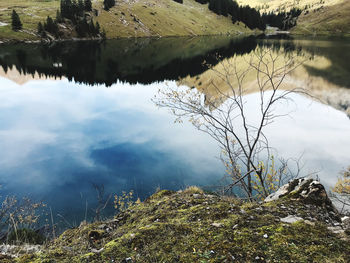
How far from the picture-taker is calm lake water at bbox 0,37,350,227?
2381 centimetres

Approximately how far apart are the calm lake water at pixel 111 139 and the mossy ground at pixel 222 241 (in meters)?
11.2

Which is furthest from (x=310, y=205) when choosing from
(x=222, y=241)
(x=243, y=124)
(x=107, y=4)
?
(x=107, y=4)

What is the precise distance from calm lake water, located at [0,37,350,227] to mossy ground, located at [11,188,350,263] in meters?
11.2

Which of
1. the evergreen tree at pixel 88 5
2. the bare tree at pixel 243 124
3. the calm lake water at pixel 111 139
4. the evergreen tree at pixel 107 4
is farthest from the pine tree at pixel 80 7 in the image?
the bare tree at pixel 243 124

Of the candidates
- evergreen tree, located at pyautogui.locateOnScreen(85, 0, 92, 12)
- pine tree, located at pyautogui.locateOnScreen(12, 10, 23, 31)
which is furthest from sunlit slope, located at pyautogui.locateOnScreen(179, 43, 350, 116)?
evergreen tree, located at pyautogui.locateOnScreen(85, 0, 92, 12)

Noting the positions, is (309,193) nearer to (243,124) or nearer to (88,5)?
(243,124)

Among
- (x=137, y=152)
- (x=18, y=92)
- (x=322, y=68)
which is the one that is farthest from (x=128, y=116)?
(x=322, y=68)

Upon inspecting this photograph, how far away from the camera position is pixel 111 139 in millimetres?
34469

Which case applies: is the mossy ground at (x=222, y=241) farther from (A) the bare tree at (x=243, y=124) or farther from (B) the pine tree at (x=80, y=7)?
(B) the pine tree at (x=80, y=7)

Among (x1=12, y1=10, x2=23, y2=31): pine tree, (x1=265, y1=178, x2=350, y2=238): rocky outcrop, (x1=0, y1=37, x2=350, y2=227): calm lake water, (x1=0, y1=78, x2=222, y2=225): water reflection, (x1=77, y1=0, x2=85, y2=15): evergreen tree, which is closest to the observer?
(x1=265, y1=178, x2=350, y2=238): rocky outcrop

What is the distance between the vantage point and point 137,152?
100ft

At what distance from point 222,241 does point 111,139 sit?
31205mm

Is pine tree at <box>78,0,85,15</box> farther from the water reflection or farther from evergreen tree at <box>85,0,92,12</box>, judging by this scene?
the water reflection

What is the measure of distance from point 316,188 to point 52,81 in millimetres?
74733
